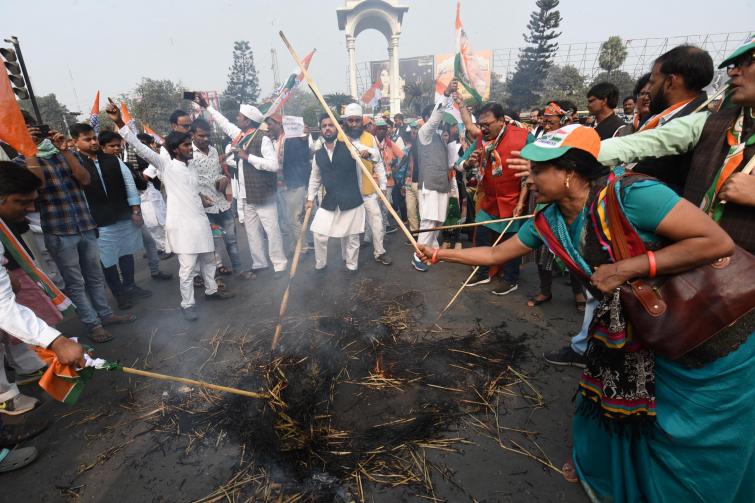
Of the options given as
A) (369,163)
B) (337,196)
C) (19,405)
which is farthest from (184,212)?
(369,163)

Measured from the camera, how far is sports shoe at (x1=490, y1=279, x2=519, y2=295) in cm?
518

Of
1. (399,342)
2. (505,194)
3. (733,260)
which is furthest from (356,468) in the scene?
(505,194)

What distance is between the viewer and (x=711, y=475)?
5.73ft

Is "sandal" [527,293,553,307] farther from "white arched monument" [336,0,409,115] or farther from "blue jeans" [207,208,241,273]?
"white arched monument" [336,0,409,115]

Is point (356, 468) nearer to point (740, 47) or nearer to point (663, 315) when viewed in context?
point (663, 315)

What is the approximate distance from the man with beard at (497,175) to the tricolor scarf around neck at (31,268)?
4.77m

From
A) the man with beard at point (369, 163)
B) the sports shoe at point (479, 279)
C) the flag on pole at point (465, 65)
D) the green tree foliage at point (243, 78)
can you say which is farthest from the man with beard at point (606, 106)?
the green tree foliage at point (243, 78)

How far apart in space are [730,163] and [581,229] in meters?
0.87

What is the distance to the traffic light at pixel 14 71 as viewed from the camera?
710 cm

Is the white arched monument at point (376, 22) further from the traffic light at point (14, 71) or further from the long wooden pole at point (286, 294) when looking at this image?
the long wooden pole at point (286, 294)

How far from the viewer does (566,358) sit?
3504mm

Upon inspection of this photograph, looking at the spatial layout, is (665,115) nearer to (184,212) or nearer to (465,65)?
(465,65)

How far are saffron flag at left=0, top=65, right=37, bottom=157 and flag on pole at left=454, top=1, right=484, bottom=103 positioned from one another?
471 cm

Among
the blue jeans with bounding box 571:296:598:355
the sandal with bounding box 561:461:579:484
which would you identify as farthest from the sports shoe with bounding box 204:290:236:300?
the sandal with bounding box 561:461:579:484
